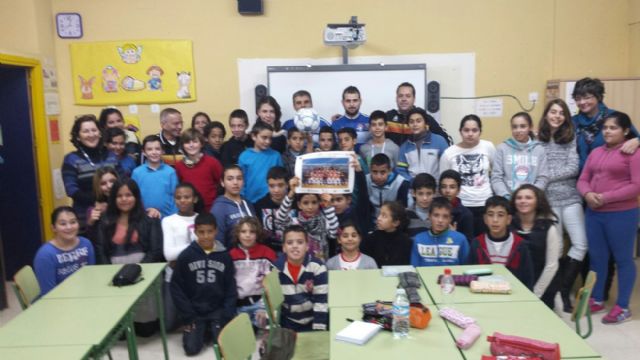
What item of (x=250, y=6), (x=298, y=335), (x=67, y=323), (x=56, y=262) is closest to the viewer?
(x=67, y=323)

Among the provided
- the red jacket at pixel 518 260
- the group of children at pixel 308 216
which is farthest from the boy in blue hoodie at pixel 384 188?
the red jacket at pixel 518 260

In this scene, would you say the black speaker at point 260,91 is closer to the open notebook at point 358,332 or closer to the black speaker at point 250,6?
the black speaker at point 250,6

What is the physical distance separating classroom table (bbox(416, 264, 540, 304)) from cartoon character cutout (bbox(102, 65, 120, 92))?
402 cm

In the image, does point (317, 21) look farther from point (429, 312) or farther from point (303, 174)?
point (429, 312)

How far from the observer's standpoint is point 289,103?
5621mm

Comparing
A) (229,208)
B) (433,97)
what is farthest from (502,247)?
(433,97)

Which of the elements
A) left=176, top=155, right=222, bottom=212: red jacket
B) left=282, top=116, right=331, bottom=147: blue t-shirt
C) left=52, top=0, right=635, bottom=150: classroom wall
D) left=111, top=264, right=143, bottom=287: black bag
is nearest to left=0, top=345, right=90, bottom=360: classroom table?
left=111, top=264, right=143, bottom=287: black bag

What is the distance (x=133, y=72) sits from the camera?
5.64m

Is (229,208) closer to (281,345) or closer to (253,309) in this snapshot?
(253,309)

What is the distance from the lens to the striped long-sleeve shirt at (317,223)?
3.66m

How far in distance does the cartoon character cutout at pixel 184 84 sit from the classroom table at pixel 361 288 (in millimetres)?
3329

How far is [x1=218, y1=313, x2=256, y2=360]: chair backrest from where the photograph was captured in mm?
2148

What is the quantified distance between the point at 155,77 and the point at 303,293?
11.0 ft

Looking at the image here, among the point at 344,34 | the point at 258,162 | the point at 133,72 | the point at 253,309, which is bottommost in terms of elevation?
the point at 253,309
